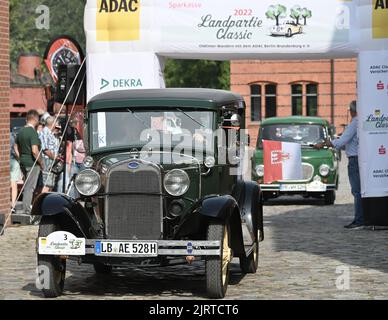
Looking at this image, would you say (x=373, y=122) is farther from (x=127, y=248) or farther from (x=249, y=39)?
(x=127, y=248)

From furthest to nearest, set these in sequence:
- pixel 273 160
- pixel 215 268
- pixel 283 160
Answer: pixel 273 160 → pixel 283 160 → pixel 215 268

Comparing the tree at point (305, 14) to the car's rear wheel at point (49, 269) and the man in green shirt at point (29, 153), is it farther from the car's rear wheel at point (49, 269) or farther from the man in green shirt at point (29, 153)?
the car's rear wheel at point (49, 269)

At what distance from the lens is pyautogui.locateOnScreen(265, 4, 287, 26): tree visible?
1631 centimetres

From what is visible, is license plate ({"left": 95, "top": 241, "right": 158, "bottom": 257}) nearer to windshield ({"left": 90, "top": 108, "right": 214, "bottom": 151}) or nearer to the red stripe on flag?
windshield ({"left": 90, "top": 108, "right": 214, "bottom": 151})

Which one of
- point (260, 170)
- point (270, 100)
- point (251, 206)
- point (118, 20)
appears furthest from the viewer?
point (270, 100)

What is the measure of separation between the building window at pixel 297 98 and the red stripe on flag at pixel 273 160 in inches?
1477

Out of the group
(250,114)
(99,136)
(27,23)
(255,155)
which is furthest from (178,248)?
(27,23)

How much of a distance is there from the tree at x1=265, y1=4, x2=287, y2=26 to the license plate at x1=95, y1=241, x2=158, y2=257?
23.9ft

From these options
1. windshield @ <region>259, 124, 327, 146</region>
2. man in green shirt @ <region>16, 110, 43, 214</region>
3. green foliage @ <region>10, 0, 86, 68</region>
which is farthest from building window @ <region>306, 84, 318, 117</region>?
man in green shirt @ <region>16, 110, 43, 214</region>

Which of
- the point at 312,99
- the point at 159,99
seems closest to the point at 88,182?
the point at 159,99

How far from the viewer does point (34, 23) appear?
60.5 meters

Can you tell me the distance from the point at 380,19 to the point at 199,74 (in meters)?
47.1

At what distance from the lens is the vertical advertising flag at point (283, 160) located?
63.1 feet

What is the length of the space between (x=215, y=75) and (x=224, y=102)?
170 ft
